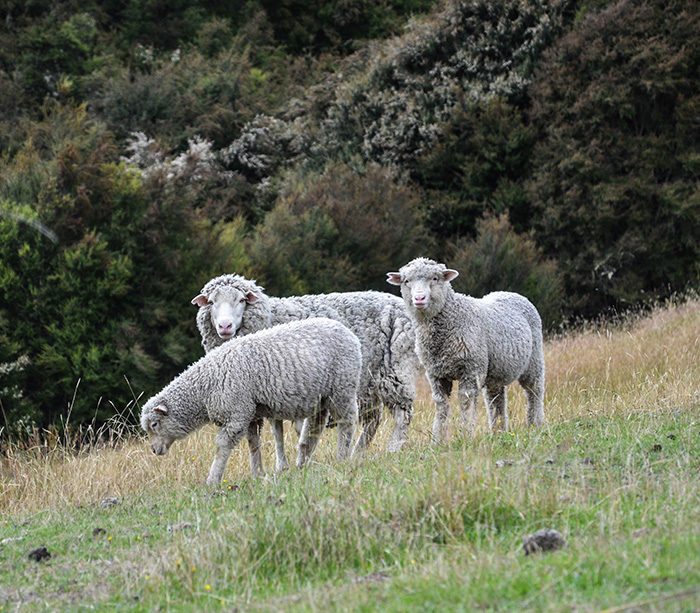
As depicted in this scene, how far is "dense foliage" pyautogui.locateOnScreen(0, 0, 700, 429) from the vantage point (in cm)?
1752

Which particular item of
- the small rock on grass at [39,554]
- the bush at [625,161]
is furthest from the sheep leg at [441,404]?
the bush at [625,161]

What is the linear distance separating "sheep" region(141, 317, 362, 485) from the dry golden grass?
18.3 inches

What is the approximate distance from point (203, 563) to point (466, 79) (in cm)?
2333

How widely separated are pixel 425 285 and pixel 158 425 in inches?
102

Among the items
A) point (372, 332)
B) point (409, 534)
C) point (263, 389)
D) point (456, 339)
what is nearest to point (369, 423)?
point (372, 332)

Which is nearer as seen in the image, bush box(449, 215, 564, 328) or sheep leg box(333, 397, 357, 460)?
sheep leg box(333, 397, 357, 460)

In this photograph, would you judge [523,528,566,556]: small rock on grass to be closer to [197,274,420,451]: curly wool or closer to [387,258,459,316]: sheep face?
[387,258,459,316]: sheep face

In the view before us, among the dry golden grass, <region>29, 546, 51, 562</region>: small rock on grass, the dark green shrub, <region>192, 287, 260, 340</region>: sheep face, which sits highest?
the dark green shrub

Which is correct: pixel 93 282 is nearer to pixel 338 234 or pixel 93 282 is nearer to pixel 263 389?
pixel 338 234

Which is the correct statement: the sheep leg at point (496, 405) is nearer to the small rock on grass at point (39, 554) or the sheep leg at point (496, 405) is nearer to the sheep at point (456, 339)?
the sheep at point (456, 339)

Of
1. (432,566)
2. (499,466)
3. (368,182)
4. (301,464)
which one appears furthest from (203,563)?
(368,182)

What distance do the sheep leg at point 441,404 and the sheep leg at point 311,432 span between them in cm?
100

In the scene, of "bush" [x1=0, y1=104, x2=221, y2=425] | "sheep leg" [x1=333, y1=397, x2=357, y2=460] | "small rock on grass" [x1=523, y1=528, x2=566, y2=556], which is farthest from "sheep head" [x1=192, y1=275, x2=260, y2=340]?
"bush" [x1=0, y1=104, x2=221, y2=425]

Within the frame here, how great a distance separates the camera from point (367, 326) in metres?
9.23
